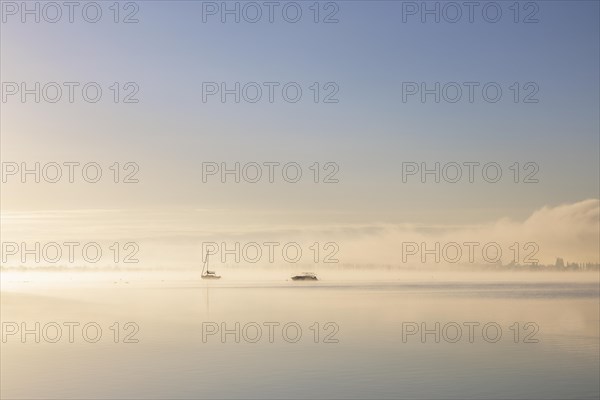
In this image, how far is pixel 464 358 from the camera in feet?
124

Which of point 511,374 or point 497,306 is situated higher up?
point 497,306

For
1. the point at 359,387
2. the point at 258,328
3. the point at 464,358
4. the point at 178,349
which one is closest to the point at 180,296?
the point at 258,328

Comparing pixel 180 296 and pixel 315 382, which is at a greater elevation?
pixel 180 296

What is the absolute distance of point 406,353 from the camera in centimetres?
3844

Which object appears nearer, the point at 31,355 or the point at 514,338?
the point at 31,355

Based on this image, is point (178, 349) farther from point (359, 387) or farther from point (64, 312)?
point (64, 312)

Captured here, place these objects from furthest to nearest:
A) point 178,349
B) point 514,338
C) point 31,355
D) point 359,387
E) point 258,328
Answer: point 258,328 → point 514,338 → point 178,349 → point 31,355 → point 359,387

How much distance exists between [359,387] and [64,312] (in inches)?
1360

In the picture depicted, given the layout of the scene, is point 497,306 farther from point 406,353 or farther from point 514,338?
point 406,353

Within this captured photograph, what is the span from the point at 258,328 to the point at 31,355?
15.4 meters

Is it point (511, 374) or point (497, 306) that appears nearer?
point (511, 374)

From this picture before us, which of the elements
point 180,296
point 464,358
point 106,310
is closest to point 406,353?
point 464,358

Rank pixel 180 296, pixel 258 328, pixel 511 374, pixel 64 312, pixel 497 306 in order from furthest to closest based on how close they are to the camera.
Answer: pixel 180 296 → pixel 497 306 → pixel 64 312 → pixel 258 328 → pixel 511 374

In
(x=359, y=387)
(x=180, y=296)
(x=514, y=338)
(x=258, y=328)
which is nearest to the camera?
(x=359, y=387)
